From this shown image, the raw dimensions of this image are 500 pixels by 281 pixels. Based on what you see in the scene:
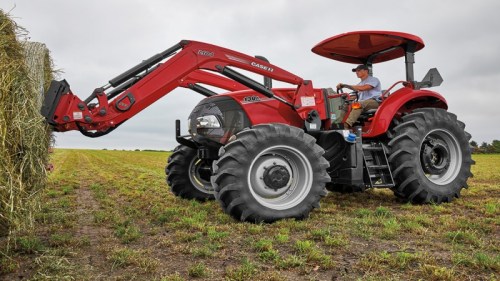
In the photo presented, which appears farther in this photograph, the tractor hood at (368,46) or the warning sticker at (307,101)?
the tractor hood at (368,46)

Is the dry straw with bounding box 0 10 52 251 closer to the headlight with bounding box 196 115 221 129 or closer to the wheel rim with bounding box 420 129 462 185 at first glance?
the headlight with bounding box 196 115 221 129

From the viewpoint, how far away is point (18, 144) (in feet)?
11.9

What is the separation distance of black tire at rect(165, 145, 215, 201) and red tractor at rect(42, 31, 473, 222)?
19 mm

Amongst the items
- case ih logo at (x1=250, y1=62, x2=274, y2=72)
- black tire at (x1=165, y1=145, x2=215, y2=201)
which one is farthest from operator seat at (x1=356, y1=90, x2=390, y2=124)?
black tire at (x1=165, y1=145, x2=215, y2=201)

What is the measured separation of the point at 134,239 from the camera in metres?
4.73

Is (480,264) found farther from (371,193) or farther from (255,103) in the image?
(371,193)

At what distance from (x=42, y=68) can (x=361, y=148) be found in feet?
17.5

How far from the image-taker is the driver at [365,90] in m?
7.20

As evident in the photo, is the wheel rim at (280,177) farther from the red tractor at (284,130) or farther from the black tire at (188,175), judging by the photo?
the black tire at (188,175)

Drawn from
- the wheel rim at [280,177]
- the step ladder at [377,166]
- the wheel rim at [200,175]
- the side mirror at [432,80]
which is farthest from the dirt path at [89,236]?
the side mirror at [432,80]

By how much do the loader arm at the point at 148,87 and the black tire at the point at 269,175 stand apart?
1008mm

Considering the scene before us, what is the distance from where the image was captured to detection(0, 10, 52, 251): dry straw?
341cm

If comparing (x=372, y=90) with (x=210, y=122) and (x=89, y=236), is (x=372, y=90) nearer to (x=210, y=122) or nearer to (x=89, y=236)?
(x=210, y=122)

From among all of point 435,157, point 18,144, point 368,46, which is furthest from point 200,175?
point 18,144
